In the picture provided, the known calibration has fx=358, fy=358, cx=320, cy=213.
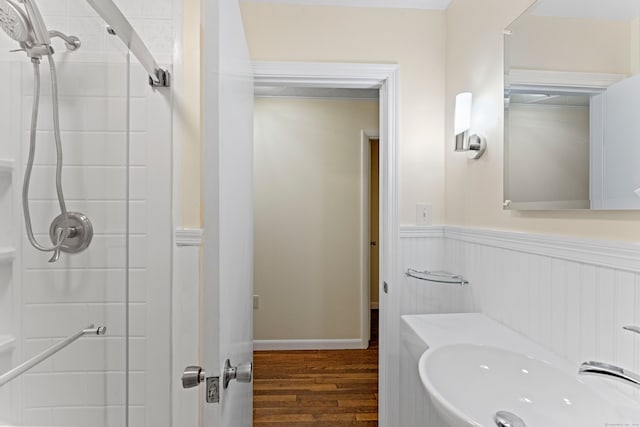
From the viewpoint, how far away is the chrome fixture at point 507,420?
879 mm

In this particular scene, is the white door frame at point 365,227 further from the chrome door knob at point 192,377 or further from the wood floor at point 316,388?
the chrome door knob at point 192,377

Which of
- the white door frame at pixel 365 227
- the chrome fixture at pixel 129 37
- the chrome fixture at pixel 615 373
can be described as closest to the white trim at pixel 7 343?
the chrome fixture at pixel 129 37

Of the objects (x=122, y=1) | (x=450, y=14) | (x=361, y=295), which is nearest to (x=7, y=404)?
(x=122, y=1)

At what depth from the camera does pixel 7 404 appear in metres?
0.94

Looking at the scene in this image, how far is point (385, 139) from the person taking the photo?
1.87 m

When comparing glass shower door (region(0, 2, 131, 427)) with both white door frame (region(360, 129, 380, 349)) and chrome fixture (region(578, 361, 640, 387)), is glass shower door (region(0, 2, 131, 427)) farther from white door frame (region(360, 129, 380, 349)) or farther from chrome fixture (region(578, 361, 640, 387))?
white door frame (region(360, 129, 380, 349))

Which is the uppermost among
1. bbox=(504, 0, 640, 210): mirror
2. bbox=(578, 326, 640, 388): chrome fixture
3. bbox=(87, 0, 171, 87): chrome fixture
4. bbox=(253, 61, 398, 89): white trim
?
bbox=(253, 61, 398, 89): white trim

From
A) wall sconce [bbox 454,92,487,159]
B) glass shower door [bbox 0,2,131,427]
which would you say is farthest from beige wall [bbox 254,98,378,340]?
glass shower door [bbox 0,2,131,427]

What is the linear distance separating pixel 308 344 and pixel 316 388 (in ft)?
2.37

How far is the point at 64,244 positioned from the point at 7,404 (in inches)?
17.0

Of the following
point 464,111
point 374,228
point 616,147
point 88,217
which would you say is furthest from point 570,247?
point 374,228

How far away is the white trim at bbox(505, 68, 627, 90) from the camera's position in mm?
919

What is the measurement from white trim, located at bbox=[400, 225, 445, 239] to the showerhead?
5.17ft

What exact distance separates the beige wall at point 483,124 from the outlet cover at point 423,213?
95 millimetres
